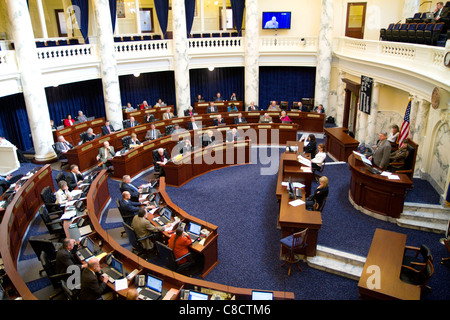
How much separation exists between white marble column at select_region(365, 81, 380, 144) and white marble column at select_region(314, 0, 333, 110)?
3.78 metres

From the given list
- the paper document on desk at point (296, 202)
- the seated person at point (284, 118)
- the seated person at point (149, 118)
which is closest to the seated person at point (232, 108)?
the seated person at point (284, 118)

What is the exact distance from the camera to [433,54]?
8141mm

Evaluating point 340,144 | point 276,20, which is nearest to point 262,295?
point 340,144

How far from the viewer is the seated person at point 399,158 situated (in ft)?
27.4

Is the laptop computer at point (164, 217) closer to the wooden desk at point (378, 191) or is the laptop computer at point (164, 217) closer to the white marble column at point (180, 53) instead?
the wooden desk at point (378, 191)

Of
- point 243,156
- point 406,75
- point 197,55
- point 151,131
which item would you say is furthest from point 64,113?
point 406,75

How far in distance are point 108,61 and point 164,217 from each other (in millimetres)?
8450

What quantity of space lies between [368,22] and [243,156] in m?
8.94

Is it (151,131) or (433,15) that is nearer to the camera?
(433,15)

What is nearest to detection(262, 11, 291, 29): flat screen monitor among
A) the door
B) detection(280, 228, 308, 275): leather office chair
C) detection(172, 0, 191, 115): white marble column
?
the door

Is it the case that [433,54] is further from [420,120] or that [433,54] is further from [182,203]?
[182,203]

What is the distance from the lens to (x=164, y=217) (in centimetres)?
730

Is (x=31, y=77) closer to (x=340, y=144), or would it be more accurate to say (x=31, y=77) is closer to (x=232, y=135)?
(x=232, y=135)

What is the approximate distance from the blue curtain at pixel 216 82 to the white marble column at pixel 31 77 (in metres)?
8.22
